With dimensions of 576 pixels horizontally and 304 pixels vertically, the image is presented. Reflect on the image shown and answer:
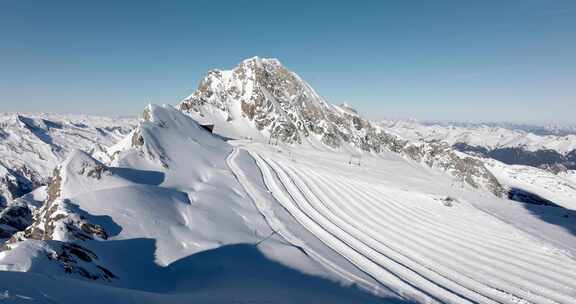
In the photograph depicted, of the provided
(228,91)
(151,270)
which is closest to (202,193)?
(151,270)

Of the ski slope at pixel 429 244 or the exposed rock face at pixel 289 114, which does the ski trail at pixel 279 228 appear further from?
the exposed rock face at pixel 289 114

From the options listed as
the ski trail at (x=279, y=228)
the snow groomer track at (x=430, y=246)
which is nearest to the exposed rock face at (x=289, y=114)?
the ski trail at (x=279, y=228)

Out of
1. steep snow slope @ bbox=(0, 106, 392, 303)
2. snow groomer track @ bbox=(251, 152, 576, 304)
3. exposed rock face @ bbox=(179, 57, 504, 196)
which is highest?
exposed rock face @ bbox=(179, 57, 504, 196)

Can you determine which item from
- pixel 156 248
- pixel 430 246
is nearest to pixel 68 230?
pixel 156 248

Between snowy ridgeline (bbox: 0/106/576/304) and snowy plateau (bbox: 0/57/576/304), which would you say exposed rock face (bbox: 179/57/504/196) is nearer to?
snowy plateau (bbox: 0/57/576/304)

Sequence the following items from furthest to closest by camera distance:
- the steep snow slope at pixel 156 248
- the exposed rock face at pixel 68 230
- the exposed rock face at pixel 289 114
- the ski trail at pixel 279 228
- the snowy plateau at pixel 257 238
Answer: the exposed rock face at pixel 289 114
the ski trail at pixel 279 228
the snowy plateau at pixel 257 238
the exposed rock face at pixel 68 230
the steep snow slope at pixel 156 248

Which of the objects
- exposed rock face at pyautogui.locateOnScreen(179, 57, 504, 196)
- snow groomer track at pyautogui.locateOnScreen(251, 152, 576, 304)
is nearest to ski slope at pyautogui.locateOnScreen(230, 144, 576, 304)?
snow groomer track at pyautogui.locateOnScreen(251, 152, 576, 304)

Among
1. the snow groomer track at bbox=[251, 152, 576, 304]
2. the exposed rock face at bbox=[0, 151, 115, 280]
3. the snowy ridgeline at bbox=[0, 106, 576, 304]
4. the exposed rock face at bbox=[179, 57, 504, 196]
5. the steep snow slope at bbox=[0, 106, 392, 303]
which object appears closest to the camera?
the steep snow slope at bbox=[0, 106, 392, 303]
